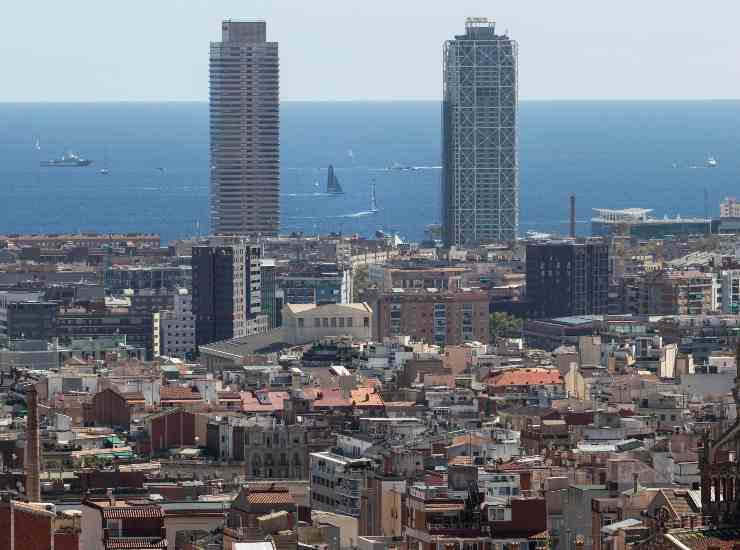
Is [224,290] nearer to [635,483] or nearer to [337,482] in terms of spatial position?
[337,482]

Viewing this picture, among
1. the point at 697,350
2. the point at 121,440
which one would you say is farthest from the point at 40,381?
the point at 697,350

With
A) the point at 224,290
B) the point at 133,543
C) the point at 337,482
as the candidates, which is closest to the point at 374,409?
the point at 337,482

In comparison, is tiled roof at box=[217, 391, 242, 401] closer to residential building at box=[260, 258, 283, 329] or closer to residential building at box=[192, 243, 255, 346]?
residential building at box=[192, 243, 255, 346]

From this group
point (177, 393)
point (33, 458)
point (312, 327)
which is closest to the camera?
point (33, 458)

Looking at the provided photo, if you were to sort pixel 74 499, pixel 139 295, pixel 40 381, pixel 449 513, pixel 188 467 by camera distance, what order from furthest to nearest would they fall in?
pixel 139 295, pixel 40 381, pixel 188 467, pixel 74 499, pixel 449 513

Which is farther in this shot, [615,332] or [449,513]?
[615,332]

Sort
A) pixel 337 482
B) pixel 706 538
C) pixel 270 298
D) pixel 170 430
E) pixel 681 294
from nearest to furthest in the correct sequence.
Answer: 1. pixel 706 538
2. pixel 337 482
3. pixel 170 430
4. pixel 681 294
5. pixel 270 298

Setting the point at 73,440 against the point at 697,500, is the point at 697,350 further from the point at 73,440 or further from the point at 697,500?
the point at 697,500
